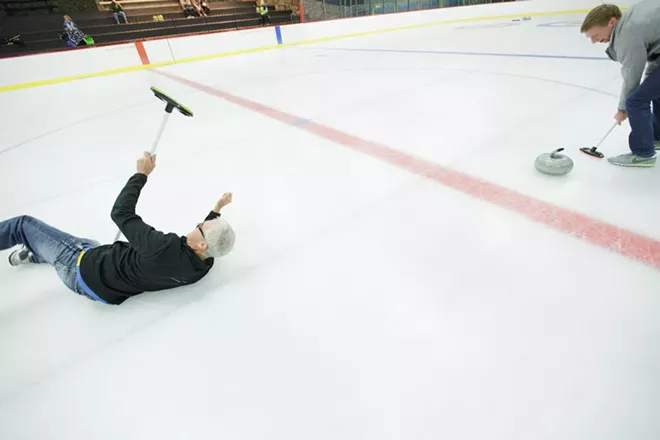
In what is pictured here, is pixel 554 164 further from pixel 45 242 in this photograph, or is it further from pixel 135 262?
pixel 45 242

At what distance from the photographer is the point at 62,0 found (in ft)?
42.8

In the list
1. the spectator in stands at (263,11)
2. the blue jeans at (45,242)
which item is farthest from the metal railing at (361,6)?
the blue jeans at (45,242)

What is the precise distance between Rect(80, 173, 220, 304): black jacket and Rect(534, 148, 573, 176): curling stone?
2.23m

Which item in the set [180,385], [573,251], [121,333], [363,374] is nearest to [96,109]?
[121,333]

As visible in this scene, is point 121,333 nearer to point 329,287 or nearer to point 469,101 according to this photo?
point 329,287

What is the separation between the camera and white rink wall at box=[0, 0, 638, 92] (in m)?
6.75

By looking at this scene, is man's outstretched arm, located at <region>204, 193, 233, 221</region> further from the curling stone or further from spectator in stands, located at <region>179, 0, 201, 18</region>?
spectator in stands, located at <region>179, 0, 201, 18</region>

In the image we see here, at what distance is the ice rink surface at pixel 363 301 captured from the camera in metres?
1.06

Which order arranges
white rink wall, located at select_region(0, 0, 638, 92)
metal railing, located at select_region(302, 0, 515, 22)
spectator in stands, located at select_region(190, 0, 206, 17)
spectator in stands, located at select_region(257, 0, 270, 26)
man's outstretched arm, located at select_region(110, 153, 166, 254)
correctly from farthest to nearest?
spectator in stands, located at select_region(190, 0, 206, 17) → metal railing, located at select_region(302, 0, 515, 22) → spectator in stands, located at select_region(257, 0, 270, 26) → white rink wall, located at select_region(0, 0, 638, 92) → man's outstretched arm, located at select_region(110, 153, 166, 254)

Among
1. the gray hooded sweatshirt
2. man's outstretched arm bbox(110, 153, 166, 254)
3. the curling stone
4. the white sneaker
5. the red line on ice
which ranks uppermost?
the gray hooded sweatshirt

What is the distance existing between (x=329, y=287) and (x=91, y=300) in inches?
46.2

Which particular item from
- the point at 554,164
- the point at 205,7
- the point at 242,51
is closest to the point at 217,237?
the point at 554,164

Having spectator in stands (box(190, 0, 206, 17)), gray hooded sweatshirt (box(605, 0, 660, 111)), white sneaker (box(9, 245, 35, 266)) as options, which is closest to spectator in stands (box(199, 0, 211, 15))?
spectator in stands (box(190, 0, 206, 17))

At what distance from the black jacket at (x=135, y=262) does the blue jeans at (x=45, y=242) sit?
158 mm
